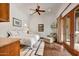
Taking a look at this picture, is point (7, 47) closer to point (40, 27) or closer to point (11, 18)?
point (11, 18)

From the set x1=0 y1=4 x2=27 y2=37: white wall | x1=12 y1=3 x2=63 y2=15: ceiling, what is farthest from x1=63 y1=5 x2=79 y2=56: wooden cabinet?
x1=0 y1=4 x2=27 y2=37: white wall

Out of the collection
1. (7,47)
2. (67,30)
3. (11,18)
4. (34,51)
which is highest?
(11,18)

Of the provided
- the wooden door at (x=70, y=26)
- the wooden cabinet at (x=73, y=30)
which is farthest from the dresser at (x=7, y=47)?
the wooden door at (x=70, y=26)

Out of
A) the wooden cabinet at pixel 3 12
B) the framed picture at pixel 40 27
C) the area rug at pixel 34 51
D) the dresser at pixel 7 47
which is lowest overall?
the area rug at pixel 34 51

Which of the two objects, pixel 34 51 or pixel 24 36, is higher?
pixel 24 36

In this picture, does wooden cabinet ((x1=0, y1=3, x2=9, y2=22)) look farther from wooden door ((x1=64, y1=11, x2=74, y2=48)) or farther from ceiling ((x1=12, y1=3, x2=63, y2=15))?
wooden door ((x1=64, y1=11, x2=74, y2=48))

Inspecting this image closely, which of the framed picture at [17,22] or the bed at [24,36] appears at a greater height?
the framed picture at [17,22]

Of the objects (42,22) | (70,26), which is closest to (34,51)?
(42,22)

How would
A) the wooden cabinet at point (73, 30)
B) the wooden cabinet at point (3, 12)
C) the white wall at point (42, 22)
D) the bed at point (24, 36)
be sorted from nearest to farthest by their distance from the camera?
the wooden cabinet at point (3, 12) < the bed at point (24, 36) < the white wall at point (42, 22) < the wooden cabinet at point (73, 30)

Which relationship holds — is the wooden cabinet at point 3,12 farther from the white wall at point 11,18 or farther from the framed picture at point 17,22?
the framed picture at point 17,22

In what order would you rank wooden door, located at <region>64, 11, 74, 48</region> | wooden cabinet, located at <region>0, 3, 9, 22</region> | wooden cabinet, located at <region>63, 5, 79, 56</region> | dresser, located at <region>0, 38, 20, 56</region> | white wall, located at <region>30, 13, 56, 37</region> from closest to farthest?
dresser, located at <region>0, 38, 20, 56</region> → wooden cabinet, located at <region>0, 3, 9, 22</region> → white wall, located at <region>30, 13, 56, 37</region> → wooden cabinet, located at <region>63, 5, 79, 56</region> → wooden door, located at <region>64, 11, 74, 48</region>

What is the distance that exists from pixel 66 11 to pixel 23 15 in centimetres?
117

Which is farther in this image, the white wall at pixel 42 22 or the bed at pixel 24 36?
the white wall at pixel 42 22

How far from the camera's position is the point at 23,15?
8.79ft
